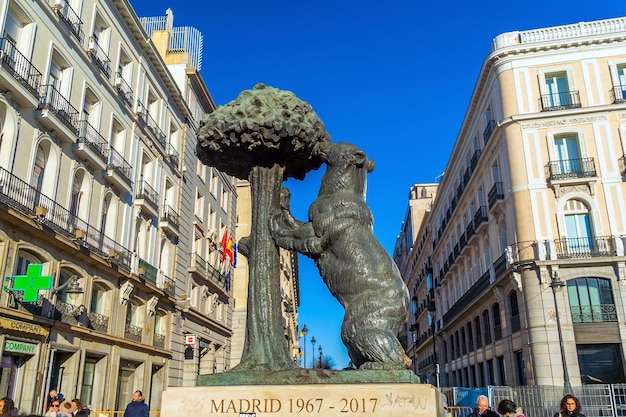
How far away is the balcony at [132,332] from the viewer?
2104cm

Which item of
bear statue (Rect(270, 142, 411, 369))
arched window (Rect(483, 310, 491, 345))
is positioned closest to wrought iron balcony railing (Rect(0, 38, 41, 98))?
bear statue (Rect(270, 142, 411, 369))

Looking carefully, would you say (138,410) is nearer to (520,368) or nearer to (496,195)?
(520,368)

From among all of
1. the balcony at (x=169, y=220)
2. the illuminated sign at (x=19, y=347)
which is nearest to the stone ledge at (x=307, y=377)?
the illuminated sign at (x=19, y=347)

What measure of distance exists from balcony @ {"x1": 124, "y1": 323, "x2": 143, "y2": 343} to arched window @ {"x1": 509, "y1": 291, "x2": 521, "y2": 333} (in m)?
17.3

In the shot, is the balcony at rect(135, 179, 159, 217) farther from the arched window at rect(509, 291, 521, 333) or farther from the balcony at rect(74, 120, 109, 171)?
the arched window at rect(509, 291, 521, 333)

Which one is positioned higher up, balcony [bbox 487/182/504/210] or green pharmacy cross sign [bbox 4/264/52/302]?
balcony [bbox 487/182/504/210]

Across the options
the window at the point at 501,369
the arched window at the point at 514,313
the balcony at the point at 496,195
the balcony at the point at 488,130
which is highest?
the balcony at the point at 488,130

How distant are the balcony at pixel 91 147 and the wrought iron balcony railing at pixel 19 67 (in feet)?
8.75

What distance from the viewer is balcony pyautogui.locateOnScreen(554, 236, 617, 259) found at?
23.8 meters

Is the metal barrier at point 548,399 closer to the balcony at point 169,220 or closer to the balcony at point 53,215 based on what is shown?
the balcony at point 53,215

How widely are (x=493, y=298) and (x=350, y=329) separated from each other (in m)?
26.5

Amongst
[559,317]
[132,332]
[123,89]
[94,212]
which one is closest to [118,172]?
[94,212]

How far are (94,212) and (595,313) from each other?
2103 cm

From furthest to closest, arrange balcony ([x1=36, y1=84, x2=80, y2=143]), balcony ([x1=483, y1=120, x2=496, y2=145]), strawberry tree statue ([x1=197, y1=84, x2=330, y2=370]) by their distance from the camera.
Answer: balcony ([x1=483, y1=120, x2=496, y2=145]) → balcony ([x1=36, y1=84, x2=80, y2=143]) → strawberry tree statue ([x1=197, y1=84, x2=330, y2=370])
